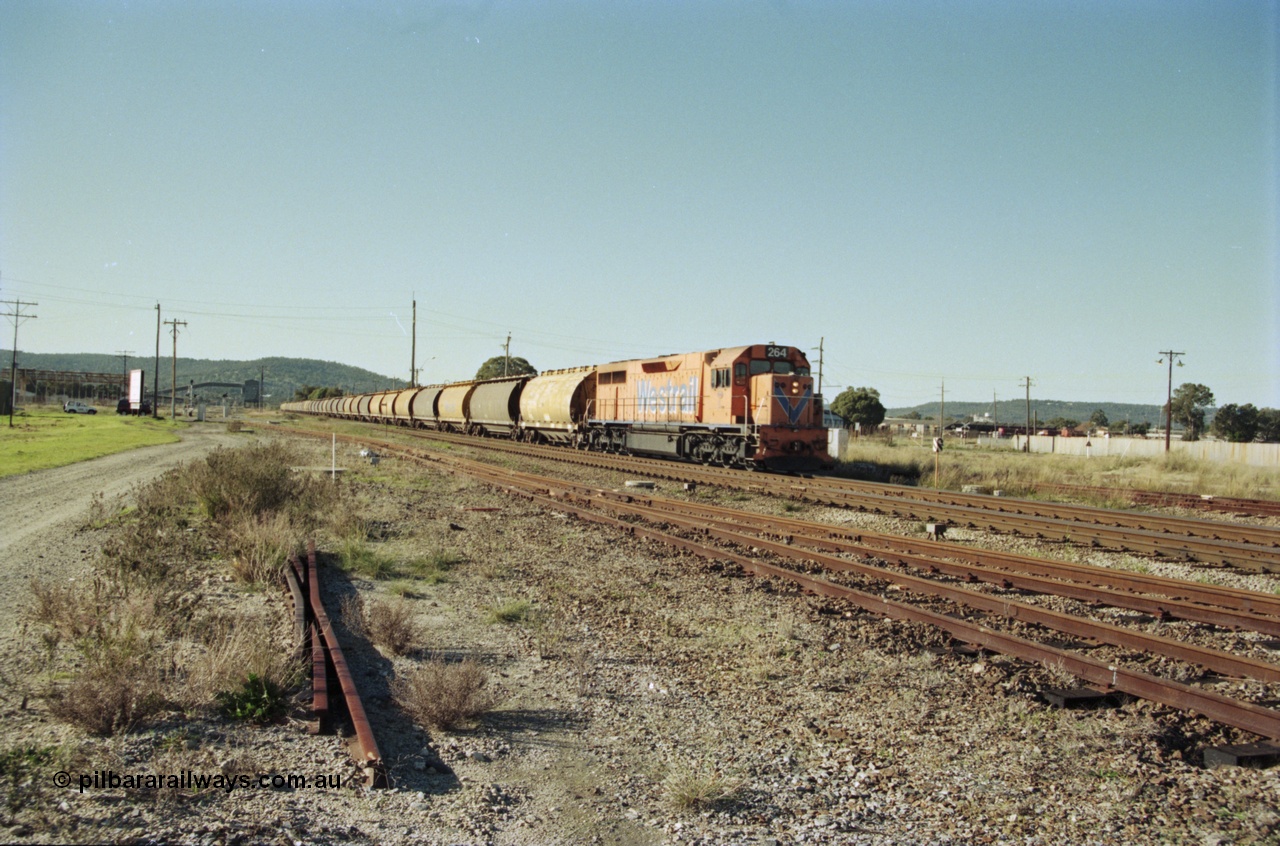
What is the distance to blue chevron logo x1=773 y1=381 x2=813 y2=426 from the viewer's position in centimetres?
2130

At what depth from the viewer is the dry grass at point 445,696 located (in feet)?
16.5

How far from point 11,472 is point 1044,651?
23931 mm

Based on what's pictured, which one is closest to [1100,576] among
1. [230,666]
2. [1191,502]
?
[230,666]

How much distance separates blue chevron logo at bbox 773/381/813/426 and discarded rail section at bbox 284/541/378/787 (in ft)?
50.1

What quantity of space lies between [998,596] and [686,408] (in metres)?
16.6

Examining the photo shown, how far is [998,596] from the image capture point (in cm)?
876

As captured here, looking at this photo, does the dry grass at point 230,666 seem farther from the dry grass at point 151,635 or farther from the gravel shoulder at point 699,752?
the gravel shoulder at point 699,752

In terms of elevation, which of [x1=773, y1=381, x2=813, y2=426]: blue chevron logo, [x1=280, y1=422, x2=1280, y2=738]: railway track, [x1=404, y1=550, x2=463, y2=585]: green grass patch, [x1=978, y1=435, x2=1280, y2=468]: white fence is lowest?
[x1=404, y1=550, x2=463, y2=585]: green grass patch

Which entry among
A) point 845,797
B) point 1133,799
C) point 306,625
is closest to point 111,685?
point 306,625

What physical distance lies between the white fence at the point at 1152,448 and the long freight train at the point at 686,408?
22063 millimetres

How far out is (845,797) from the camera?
4344 mm

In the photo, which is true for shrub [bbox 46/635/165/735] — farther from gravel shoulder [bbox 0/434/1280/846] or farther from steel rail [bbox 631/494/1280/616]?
steel rail [bbox 631/494/1280/616]

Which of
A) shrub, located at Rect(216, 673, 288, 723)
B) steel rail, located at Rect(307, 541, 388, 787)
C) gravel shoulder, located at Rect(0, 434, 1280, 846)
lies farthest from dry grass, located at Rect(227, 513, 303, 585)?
shrub, located at Rect(216, 673, 288, 723)

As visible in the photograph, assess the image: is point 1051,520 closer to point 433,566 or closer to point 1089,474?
point 433,566
